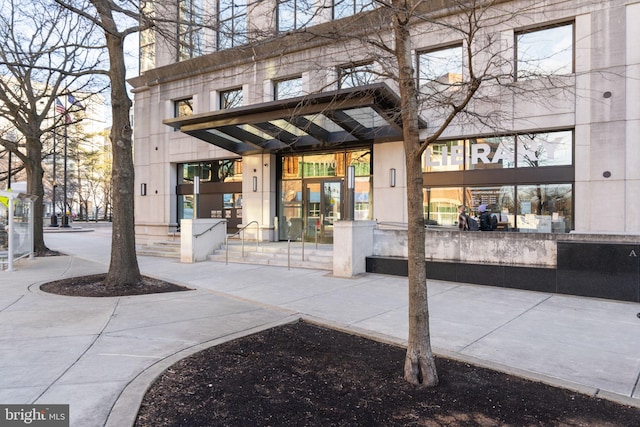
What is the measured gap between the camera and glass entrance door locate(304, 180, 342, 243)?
53.7 feet

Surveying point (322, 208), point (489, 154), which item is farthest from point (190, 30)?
point (489, 154)

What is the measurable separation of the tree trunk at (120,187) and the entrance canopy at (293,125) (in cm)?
382

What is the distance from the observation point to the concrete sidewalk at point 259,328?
4.12 m

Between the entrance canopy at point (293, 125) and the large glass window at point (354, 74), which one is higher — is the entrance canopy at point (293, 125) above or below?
above

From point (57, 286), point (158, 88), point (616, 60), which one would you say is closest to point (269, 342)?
point (57, 286)

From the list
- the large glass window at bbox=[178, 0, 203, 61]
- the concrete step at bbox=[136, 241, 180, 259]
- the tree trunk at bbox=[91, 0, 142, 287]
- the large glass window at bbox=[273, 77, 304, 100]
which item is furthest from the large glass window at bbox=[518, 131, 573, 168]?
the concrete step at bbox=[136, 241, 180, 259]

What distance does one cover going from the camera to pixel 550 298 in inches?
344

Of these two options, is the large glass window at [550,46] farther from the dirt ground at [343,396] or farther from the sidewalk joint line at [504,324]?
the dirt ground at [343,396]

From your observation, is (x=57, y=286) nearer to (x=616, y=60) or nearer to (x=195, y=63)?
(x=195, y=63)

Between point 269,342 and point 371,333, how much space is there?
4.93 ft

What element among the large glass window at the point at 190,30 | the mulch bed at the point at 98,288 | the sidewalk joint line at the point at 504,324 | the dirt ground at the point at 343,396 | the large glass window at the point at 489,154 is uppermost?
the large glass window at the point at 190,30

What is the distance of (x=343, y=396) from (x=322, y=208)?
42.3 feet

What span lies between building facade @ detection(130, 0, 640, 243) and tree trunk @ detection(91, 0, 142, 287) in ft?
4.92

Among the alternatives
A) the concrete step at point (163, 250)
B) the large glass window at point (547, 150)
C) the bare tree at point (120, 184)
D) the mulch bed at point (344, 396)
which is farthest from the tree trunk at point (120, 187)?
the large glass window at point (547, 150)
